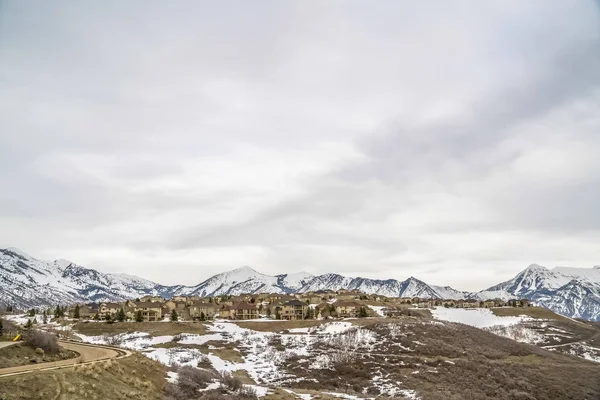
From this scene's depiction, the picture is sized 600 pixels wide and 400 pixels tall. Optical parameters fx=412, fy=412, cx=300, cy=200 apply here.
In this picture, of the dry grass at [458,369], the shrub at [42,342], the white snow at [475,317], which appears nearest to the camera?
the shrub at [42,342]

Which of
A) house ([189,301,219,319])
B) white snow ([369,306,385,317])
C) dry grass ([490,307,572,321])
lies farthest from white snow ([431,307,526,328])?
house ([189,301,219,319])

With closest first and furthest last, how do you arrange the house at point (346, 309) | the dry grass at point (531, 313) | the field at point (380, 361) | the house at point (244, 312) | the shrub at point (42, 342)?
1. the shrub at point (42, 342)
2. the field at point (380, 361)
3. the house at point (244, 312)
4. the house at point (346, 309)
5. the dry grass at point (531, 313)

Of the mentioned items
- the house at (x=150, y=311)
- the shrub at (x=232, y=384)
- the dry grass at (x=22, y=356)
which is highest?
the dry grass at (x=22, y=356)

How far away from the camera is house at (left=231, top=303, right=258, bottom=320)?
116875 mm

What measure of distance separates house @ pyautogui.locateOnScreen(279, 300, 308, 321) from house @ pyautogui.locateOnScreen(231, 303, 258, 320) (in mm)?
7771

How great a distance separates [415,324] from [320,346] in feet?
80.0

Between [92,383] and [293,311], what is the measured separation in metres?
104

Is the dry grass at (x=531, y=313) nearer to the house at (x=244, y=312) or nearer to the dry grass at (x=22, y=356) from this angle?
→ the house at (x=244, y=312)

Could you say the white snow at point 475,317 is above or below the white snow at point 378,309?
below

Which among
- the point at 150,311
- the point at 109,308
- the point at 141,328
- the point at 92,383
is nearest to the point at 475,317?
the point at 150,311

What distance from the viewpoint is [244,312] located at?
11788 centimetres

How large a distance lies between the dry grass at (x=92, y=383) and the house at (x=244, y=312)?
8865 cm

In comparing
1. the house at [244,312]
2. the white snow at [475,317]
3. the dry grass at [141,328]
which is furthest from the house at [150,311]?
the white snow at [475,317]

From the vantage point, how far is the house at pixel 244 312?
117 meters
